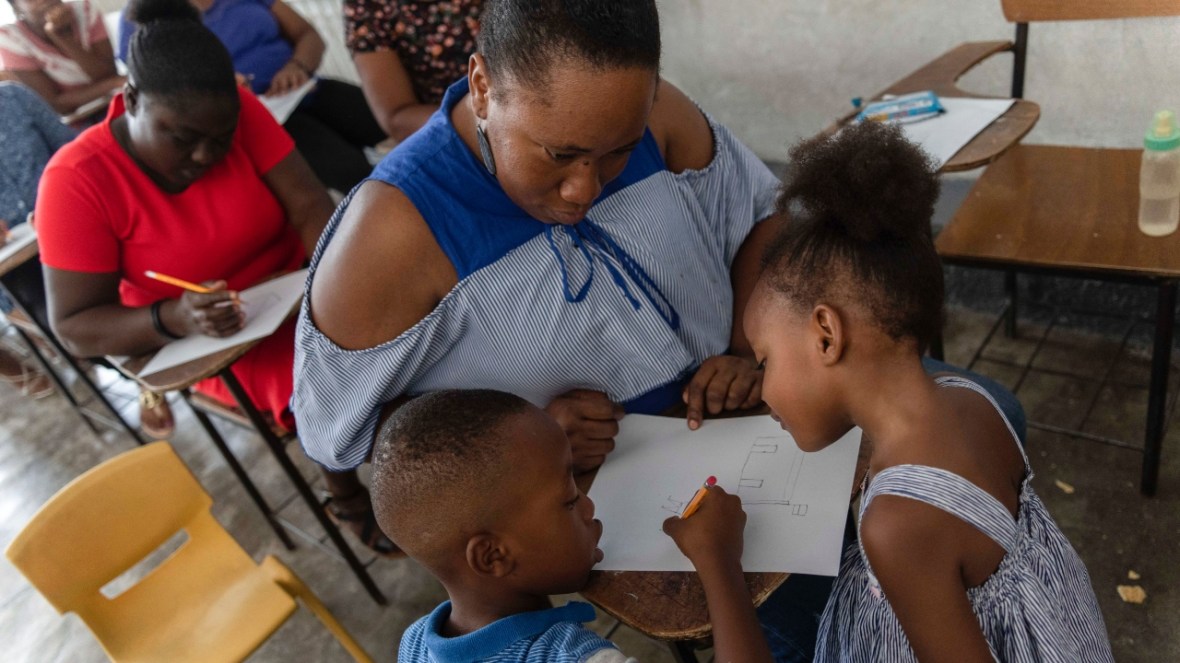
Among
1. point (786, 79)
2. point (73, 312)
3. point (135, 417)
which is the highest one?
point (73, 312)

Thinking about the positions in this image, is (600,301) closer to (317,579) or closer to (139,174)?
(139,174)

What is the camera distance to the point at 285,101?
314 cm

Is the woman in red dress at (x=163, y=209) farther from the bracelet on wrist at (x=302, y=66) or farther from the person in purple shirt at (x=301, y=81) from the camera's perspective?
the bracelet on wrist at (x=302, y=66)

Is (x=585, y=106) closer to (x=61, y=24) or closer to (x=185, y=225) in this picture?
(x=185, y=225)

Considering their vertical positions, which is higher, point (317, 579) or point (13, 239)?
point (13, 239)

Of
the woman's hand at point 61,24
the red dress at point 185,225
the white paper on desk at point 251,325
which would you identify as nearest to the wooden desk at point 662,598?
the white paper on desk at point 251,325

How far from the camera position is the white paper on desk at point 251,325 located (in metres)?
1.98

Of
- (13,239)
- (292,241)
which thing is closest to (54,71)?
(13,239)

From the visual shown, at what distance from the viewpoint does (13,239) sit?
114 inches

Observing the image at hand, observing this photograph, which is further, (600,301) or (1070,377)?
(1070,377)

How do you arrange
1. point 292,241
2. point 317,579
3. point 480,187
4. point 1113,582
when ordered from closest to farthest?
A: point 480,187 → point 1113,582 → point 292,241 → point 317,579

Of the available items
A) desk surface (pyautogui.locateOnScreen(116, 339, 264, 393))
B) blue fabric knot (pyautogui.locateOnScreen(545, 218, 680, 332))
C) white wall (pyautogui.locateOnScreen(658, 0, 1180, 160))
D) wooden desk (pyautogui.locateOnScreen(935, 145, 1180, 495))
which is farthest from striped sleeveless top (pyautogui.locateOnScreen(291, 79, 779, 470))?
white wall (pyautogui.locateOnScreen(658, 0, 1180, 160))

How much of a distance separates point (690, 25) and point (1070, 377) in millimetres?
1965

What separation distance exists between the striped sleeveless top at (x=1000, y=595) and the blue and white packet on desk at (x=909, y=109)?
1.13 m
